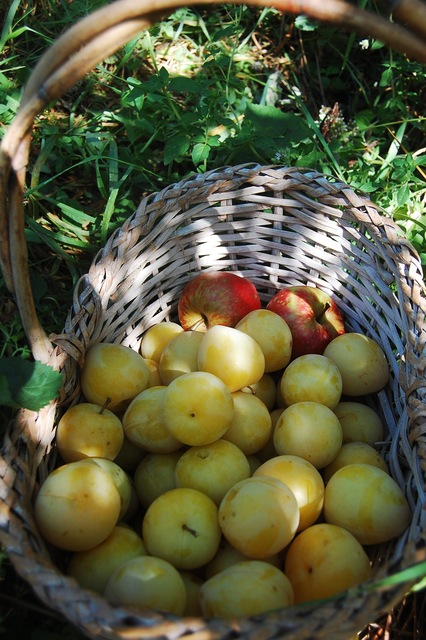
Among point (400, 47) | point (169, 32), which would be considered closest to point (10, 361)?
point (400, 47)

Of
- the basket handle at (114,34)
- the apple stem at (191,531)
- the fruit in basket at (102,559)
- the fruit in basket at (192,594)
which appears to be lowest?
the fruit in basket at (192,594)

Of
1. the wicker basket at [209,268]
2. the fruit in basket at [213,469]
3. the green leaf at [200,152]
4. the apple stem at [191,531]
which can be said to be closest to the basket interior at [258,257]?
the wicker basket at [209,268]

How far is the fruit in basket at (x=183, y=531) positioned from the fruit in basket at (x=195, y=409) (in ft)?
0.46

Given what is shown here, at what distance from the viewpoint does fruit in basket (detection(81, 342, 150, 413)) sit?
1512mm

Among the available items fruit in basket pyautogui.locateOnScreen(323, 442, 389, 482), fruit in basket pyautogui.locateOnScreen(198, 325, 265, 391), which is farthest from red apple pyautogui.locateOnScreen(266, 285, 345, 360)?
fruit in basket pyautogui.locateOnScreen(323, 442, 389, 482)

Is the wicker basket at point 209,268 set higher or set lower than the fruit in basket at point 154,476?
higher

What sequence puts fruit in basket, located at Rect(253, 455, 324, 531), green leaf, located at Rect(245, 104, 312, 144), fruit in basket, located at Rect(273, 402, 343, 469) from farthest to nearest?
green leaf, located at Rect(245, 104, 312, 144), fruit in basket, located at Rect(273, 402, 343, 469), fruit in basket, located at Rect(253, 455, 324, 531)

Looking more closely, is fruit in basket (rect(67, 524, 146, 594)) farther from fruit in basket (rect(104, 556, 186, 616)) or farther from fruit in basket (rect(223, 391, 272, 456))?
fruit in basket (rect(223, 391, 272, 456))

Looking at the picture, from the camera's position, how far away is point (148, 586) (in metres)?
1.07

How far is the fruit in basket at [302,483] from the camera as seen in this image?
1.30m

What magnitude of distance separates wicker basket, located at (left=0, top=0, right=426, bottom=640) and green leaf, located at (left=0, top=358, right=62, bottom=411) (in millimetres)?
59

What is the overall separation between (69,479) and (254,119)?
1.33 meters

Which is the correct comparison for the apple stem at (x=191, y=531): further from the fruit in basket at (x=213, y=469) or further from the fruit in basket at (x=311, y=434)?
the fruit in basket at (x=311, y=434)

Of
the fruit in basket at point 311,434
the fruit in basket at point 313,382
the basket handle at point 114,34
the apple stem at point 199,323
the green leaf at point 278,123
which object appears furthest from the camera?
the green leaf at point 278,123
